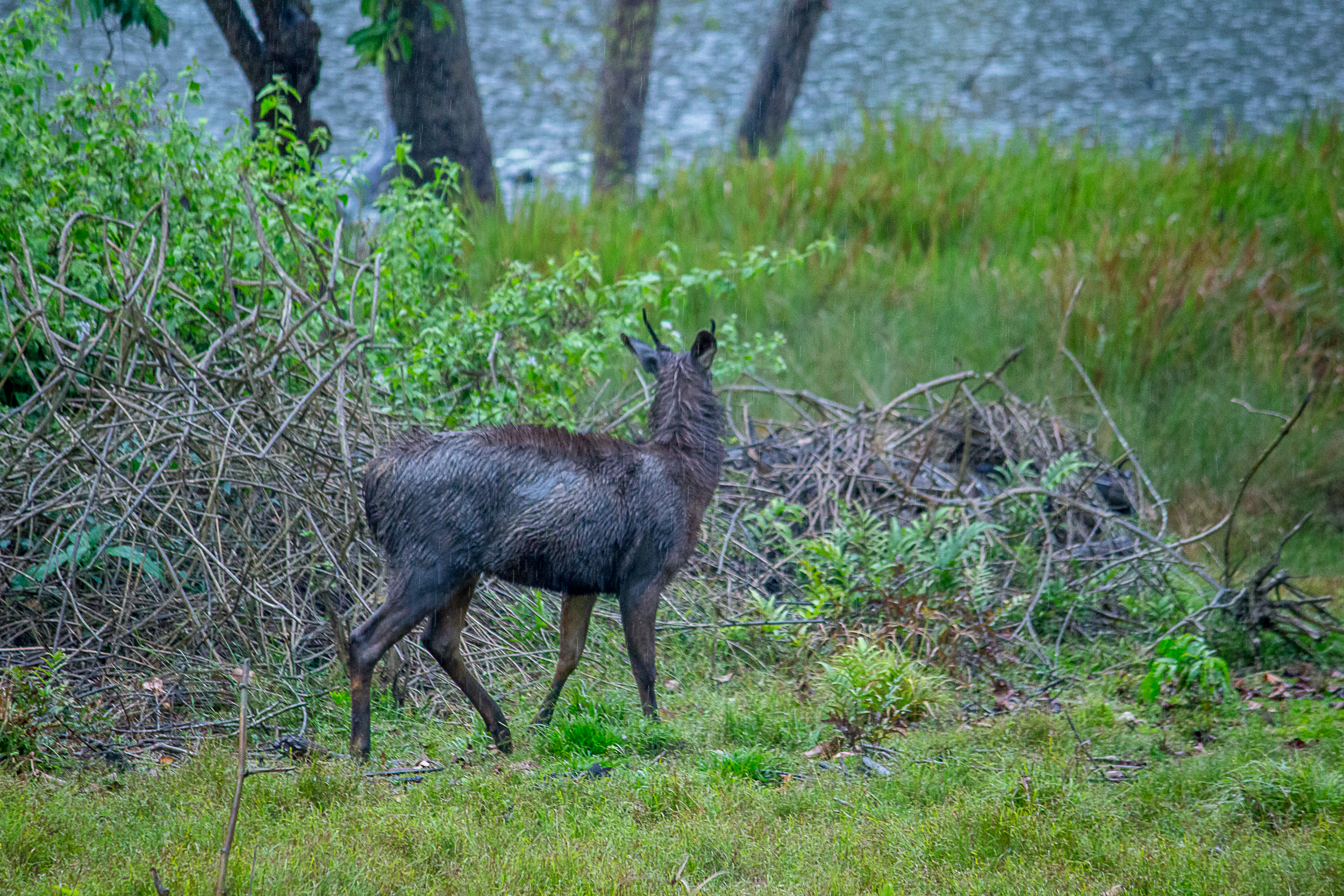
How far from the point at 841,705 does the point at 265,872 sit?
9.33 ft

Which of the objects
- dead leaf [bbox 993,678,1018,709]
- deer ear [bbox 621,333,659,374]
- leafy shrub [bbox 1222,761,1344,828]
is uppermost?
deer ear [bbox 621,333,659,374]

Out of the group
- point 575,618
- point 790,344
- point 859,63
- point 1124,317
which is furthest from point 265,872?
point 859,63

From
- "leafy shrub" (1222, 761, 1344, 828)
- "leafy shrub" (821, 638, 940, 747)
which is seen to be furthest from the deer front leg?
"leafy shrub" (1222, 761, 1344, 828)

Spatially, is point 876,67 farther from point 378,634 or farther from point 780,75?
point 378,634

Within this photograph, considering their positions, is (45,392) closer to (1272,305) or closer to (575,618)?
(575,618)

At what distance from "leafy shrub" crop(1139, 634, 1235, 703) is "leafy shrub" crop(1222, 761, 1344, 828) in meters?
1.12

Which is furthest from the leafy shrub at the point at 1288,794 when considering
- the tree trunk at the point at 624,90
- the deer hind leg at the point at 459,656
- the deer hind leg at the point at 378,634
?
the tree trunk at the point at 624,90

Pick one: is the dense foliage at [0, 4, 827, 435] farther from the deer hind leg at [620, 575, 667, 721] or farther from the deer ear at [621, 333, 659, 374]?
the deer hind leg at [620, 575, 667, 721]

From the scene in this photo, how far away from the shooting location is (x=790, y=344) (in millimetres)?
11688

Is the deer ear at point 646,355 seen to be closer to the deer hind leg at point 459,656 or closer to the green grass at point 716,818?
the deer hind leg at point 459,656

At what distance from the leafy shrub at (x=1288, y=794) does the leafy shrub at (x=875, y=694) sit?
1.43 metres

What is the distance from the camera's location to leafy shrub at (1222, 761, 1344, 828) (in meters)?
4.56

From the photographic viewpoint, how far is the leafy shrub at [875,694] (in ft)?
18.5

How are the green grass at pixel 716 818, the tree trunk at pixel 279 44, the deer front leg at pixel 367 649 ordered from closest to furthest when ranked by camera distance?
the green grass at pixel 716 818 → the deer front leg at pixel 367 649 → the tree trunk at pixel 279 44
